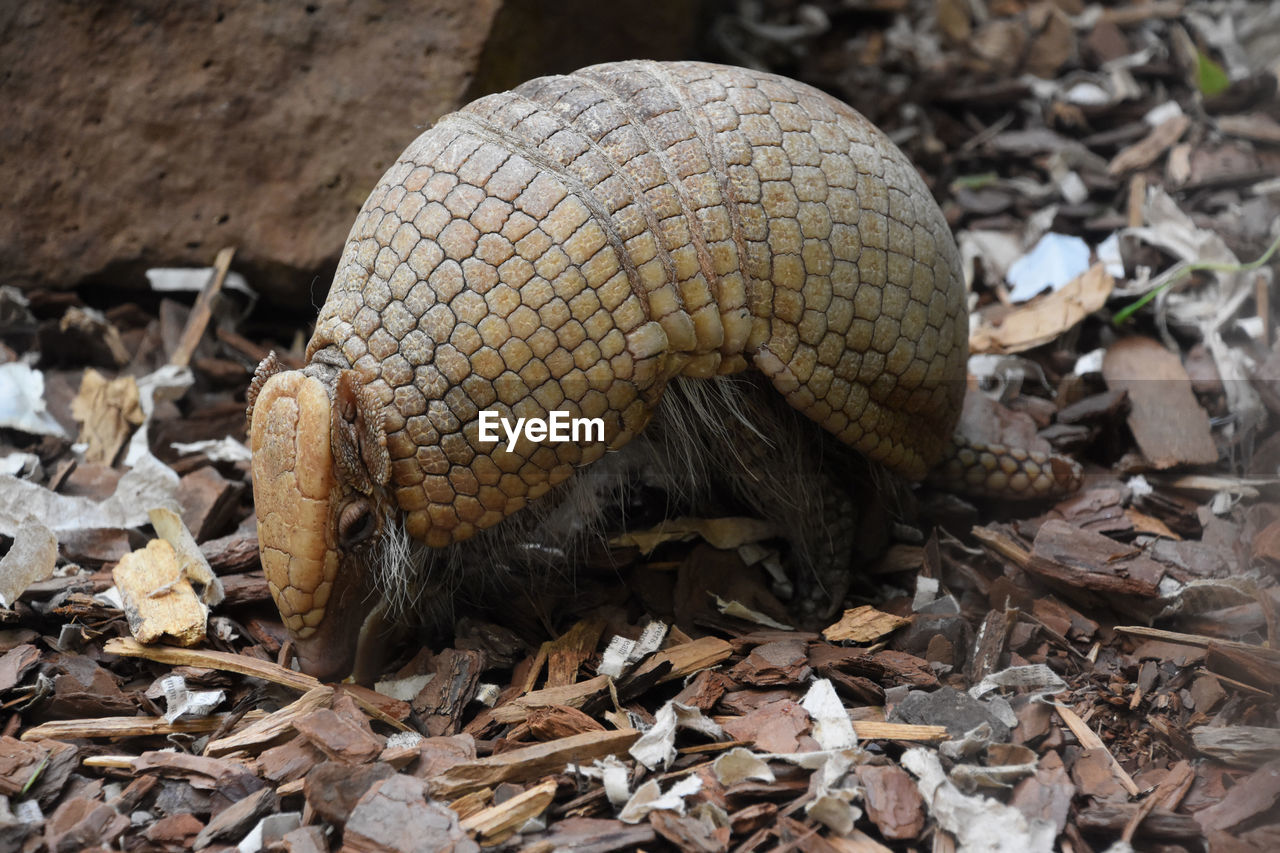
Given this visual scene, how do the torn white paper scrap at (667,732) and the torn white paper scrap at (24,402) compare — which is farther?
the torn white paper scrap at (24,402)

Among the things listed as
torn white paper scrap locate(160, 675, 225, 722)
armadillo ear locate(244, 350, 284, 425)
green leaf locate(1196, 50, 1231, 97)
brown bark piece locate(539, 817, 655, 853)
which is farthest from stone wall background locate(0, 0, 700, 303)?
green leaf locate(1196, 50, 1231, 97)

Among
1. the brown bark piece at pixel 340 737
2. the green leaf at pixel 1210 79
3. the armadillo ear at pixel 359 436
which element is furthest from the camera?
the green leaf at pixel 1210 79

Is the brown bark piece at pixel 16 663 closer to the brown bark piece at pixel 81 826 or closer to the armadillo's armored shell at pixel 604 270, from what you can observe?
the brown bark piece at pixel 81 826

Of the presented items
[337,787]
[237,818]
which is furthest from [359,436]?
[237,818]

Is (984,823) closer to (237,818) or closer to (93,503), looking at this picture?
(237,818)

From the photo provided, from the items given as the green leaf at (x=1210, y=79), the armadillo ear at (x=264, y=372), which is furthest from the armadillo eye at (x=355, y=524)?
the green leaf at (x=1210, y=79)

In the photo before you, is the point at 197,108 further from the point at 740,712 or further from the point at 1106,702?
the point at 1106,702
